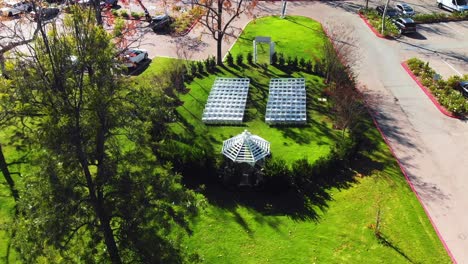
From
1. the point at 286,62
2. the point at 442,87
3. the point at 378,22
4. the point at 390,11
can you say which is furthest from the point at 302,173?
the point at 390,11

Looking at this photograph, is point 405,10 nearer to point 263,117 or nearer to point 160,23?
point 160,23

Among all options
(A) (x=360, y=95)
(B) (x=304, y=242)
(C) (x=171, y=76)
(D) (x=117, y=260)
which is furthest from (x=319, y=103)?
(D) (x=117, y=260)

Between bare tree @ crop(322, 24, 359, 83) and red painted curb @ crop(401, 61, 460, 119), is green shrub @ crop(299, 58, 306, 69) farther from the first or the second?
red painted curb @ crop(401, 61, 460, 119)

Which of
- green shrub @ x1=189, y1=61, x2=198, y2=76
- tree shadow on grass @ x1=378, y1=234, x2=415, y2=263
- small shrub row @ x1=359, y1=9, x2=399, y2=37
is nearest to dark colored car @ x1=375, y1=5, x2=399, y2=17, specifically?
small shrub row @ x1=359, y1=9, x2=399, y2=37

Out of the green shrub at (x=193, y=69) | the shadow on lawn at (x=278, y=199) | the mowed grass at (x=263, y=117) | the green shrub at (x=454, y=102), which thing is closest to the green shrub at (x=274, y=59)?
the mowed grass at (x=263, y=117)

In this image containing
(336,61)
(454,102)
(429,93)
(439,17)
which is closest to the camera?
(454,102)

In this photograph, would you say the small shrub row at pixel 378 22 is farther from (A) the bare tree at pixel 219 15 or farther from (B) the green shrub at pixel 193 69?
(B) the green shrub at pixel 193 69
